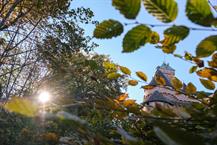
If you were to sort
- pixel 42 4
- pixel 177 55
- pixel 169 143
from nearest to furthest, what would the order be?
pixel 169 143
pixel 177 55
pixel 42 4

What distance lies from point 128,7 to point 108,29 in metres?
0.11

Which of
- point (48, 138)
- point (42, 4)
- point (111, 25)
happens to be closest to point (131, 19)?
point (111, 25)

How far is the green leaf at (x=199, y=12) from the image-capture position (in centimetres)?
54

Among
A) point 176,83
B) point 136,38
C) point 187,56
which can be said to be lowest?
point 136,38

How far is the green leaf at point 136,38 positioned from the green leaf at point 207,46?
0.32 ft

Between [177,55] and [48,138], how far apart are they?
54cm

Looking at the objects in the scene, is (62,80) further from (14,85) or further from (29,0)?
(29,0)

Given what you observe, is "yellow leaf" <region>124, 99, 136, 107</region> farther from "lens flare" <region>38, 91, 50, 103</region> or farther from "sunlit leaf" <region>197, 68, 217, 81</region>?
"lens flare" <region>38, 91, 50, 103</region>

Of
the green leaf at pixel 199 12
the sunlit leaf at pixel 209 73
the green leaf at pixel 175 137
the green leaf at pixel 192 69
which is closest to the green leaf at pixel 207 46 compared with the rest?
the green leaf at pixel 199 12

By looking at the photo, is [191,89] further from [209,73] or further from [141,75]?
[141,75]

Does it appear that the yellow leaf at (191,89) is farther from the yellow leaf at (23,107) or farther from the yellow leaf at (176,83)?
the yellow leaf at (23,107)

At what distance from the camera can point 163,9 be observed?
1.89ft

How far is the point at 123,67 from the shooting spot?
1.18 m

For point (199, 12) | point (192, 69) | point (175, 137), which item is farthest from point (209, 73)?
point (175, 137)
